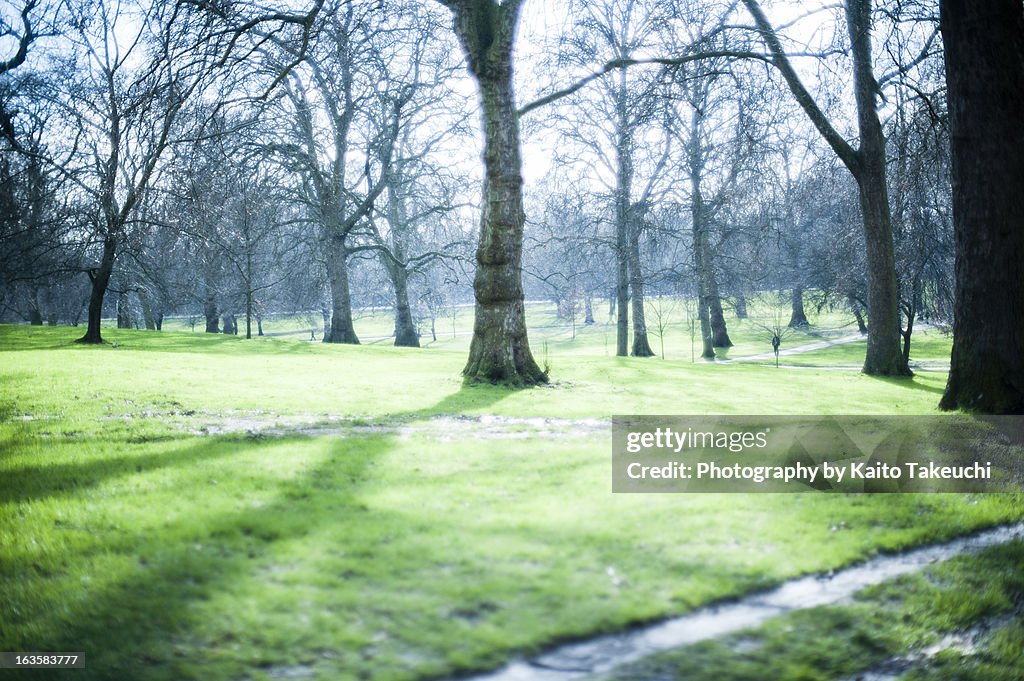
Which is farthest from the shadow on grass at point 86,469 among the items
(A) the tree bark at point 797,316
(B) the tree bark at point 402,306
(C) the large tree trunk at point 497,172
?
(A) the tree bark at point 797,316

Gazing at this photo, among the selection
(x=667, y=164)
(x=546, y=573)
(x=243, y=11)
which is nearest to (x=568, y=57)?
(x=243, y=11)

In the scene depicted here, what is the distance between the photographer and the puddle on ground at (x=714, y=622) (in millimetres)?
3004

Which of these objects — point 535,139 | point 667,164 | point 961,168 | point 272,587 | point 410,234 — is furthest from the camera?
point 410,234

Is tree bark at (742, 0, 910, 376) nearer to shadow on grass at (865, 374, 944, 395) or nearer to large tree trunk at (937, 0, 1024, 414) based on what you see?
shadow on grass at (865, 374, 944, 395)

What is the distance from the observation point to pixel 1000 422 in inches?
302

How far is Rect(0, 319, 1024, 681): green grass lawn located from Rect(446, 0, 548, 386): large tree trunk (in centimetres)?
330

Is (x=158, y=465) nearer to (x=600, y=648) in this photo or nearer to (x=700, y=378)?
(x=600, y=648)

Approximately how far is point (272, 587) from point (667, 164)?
24.7 meters

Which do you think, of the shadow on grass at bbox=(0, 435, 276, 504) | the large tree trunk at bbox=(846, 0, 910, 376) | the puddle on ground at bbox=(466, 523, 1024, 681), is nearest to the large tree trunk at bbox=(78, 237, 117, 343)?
the shadow on grass at bbox=(0, 435, 276, 504)

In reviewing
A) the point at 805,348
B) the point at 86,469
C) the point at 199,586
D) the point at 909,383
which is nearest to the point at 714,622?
the point at 199,586

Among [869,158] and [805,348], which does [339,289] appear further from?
[805,348]

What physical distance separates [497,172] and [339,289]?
50.9 feet

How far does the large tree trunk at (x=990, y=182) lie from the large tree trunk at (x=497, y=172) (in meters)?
6.23

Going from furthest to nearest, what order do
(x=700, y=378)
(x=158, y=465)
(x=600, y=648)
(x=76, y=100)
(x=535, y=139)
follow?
(x=535, y=139), (x=76, y=100), (x=700, y=378), (x=158, y=465), (x=600, y=648)
